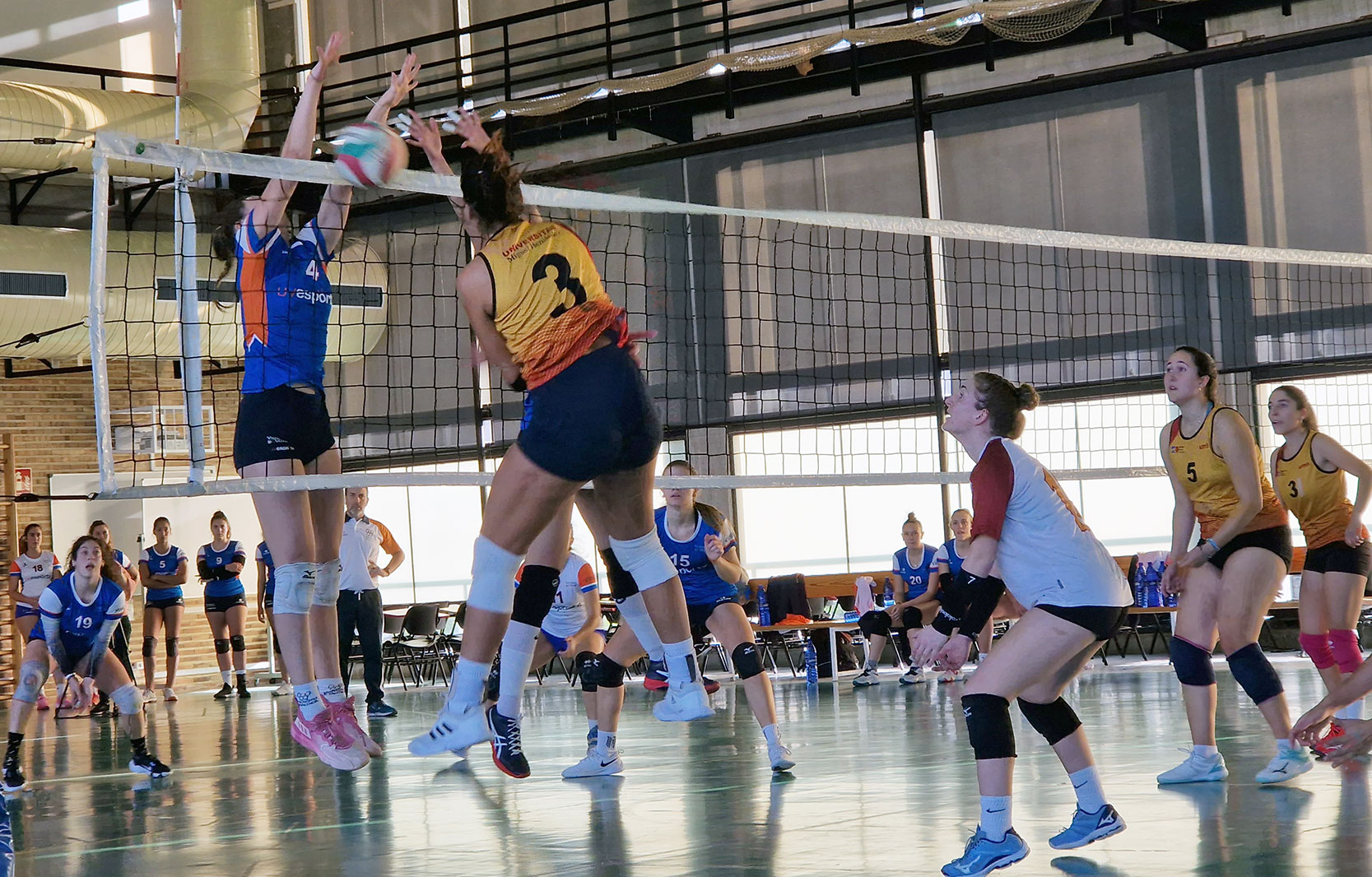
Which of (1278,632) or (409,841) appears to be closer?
(409,841)

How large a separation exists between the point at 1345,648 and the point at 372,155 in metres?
4.66

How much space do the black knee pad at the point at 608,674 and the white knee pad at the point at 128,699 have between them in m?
2.40

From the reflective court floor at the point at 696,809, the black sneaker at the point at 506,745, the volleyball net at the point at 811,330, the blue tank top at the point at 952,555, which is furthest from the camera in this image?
the volleyball net at the point at 811,330

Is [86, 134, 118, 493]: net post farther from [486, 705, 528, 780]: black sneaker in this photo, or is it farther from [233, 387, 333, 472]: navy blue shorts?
[486, 705, 528, 780]: black sneaker

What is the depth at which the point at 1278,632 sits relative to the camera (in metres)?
12.9

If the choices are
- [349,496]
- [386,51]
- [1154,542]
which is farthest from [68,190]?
[1154,542]

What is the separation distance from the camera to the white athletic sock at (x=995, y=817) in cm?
388

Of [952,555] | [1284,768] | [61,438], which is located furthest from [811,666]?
[61,438]

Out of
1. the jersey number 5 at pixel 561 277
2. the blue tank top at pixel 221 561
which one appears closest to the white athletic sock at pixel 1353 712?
the jersey number 5 at pixel 561 277

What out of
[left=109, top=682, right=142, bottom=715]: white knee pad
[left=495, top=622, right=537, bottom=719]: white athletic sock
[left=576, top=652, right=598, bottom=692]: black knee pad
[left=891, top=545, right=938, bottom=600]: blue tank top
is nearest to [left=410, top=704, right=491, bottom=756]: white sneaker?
[left=495, top=622, right=537, bottom=719]: white athletic sock

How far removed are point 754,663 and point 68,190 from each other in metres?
13.2

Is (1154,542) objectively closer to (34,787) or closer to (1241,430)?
(1241,430)

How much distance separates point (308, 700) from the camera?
17.3 feet

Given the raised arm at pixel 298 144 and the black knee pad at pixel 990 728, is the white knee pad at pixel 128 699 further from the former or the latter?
the black knee pad at pixel 990 728
